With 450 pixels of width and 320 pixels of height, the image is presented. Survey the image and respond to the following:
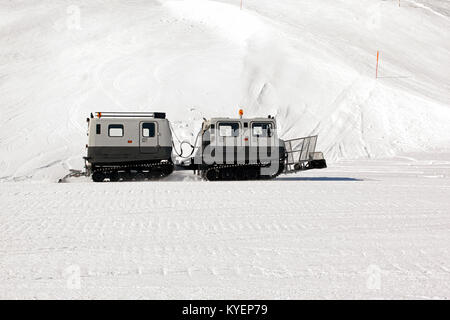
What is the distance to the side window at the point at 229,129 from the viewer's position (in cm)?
1418

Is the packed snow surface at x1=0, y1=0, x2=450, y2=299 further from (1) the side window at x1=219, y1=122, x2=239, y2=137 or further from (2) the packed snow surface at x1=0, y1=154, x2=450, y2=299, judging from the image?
(1) the side window at x1=219, y1=122, x2=239, y2=137

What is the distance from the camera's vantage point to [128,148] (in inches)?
555

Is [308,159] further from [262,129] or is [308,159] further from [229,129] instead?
[229,129]

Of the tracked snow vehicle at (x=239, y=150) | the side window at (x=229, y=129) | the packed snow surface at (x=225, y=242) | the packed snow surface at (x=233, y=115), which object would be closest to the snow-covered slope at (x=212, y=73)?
the packed snow surface at (x=233, y=115)

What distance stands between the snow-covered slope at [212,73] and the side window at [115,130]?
3652 mm

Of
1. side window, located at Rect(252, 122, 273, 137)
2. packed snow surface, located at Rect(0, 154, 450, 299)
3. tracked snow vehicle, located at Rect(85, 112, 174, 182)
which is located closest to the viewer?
packed snow surface, located at Rect(0, 154, 450, 299)

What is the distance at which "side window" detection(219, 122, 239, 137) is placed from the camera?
14.2 metres

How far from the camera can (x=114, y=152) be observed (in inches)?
553

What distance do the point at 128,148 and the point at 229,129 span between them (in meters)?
3.41

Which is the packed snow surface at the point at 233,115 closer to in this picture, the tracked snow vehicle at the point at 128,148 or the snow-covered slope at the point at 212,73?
the snow-covered slope at the point at 212,73

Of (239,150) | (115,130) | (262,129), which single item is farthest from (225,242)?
(115,130)

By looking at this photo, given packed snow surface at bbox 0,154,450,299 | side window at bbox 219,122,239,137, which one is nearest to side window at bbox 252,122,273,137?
side window at bbox 219,122,239,137

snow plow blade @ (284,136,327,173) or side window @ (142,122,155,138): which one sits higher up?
side window @ (142,122,155,138)

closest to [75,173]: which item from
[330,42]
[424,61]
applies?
[330,42]
